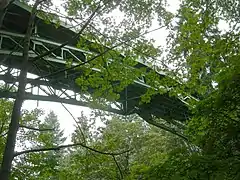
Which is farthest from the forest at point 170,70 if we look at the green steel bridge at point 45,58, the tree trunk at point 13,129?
the green steel bridge at point 45,58

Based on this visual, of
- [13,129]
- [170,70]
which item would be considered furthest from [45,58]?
[13,129]

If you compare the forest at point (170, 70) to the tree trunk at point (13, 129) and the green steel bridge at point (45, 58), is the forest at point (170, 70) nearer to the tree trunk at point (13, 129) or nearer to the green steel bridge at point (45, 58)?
the tree trunk at point (13, 129)

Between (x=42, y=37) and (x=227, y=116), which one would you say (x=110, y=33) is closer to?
(x=227, y=116)

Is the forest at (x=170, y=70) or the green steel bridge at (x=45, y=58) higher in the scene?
the green steel bridge at (x=45, y=58)

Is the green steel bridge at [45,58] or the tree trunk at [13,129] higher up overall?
the green steel bridge at [45,58]

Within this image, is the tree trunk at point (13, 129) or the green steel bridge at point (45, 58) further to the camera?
the green steel bridge at point (45, 58)

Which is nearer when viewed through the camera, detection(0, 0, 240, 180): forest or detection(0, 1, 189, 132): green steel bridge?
detection(0, 0, 240, 180): forest

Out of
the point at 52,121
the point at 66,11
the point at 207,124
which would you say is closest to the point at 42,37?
the point at 66,11

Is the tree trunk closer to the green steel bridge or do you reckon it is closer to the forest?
the forest

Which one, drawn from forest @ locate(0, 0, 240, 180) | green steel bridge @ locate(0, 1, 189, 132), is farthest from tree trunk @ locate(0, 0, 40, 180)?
green steel bridge @ locate(0, 1, 189, 132)

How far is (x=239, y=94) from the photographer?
3.05m

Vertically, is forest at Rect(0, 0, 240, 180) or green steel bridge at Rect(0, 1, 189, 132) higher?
green steel bridge at Rect(0, 1, 189, 132)

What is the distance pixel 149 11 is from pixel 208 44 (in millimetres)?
1013

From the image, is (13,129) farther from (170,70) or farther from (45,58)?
(45,58)
